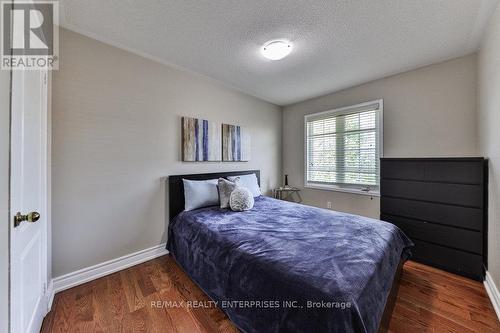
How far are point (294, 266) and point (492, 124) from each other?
2273mm

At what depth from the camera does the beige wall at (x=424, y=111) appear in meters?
2.38

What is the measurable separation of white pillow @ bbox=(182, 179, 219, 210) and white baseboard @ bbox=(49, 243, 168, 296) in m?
0.66

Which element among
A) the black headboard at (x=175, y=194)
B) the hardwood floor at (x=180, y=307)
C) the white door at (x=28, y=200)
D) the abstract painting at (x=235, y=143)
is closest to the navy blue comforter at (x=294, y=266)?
the hardwood floor at (x=180, y=307)

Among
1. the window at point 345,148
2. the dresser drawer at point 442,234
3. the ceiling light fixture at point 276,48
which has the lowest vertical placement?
the dresser drawer at point 442,234

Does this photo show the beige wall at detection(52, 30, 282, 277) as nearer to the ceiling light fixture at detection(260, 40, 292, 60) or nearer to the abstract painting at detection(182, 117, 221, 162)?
the abstract painting at detection(182, 117, 221, 162)

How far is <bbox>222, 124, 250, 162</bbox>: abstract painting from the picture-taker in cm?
322

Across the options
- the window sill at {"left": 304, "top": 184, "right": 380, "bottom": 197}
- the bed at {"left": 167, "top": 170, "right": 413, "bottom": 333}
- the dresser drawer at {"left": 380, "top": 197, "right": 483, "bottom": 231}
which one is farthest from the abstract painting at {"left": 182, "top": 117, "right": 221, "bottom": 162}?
the dresser drawer at {"left": 380, "top": 197, "right": 483, "bottom": 231}

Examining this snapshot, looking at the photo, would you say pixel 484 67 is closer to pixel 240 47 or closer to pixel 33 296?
pixel 240 47

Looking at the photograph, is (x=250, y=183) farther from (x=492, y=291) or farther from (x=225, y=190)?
(x=492, y=291)

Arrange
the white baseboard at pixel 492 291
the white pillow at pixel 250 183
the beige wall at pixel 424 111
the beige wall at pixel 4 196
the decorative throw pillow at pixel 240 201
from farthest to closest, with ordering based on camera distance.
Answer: the white pillow at pixel 250 183 < the decorative throw pillow at pixel 240 201 < the beige wall at pixel 424 111 < the white baseboard at pixel 492 291 < the beige wall at pixel 4 196

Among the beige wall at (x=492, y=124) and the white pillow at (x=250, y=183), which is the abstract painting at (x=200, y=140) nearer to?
the white pillow at (x=250, y=183)

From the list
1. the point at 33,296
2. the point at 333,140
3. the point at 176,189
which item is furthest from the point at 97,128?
the point at 333,140

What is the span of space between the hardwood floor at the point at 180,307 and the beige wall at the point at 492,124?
1.16 feet

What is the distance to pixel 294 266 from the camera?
4.09 ft
